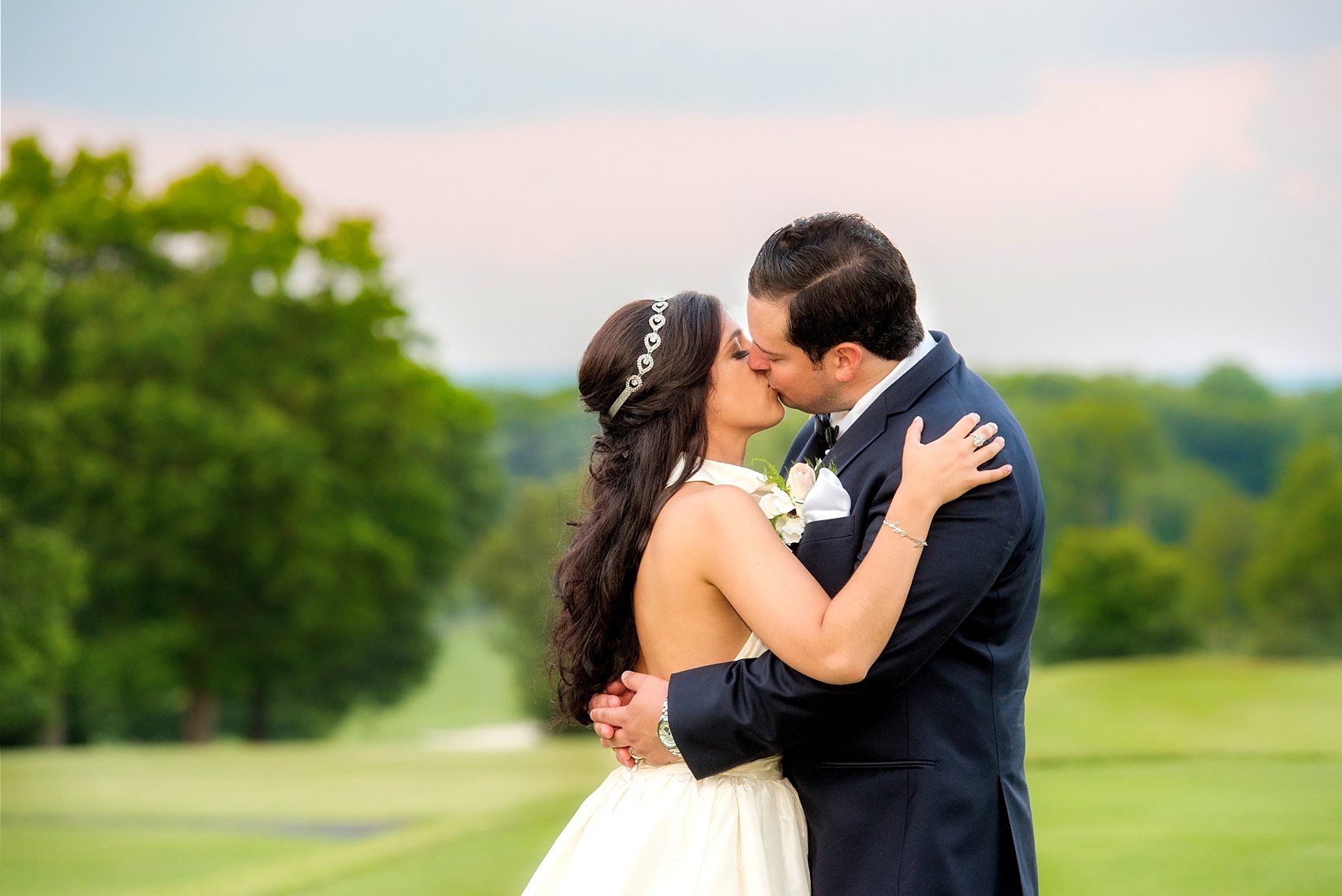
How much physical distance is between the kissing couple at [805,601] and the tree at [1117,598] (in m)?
26.7

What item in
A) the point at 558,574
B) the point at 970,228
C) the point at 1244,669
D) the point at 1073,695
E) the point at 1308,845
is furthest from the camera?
the point at 970,228

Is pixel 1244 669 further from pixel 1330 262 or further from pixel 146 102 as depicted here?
pixel 146 102

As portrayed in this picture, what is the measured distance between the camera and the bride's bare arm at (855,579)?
247 cm

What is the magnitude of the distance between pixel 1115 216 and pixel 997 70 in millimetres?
6745

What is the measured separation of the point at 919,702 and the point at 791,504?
1.68ft

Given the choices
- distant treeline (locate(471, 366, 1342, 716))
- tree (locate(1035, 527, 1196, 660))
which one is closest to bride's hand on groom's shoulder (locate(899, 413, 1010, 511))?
distant treeline (locate(471, 366, 1342, 716))

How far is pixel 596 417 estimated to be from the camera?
10.3 ft

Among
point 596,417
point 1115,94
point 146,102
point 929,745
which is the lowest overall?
point 929,745

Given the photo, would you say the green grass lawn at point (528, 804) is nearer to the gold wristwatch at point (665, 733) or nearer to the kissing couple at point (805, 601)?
the kissing couple at point (805, 601)

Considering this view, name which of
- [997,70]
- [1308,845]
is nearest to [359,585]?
[1308,845]

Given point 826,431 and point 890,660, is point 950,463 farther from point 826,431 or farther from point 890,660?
point 826,431

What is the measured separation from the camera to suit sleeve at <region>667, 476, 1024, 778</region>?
2529mm

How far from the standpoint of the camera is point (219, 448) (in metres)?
26.8

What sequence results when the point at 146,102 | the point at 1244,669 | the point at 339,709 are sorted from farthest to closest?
the point at 146,102
the point at 339,709
the point at 1244,669
